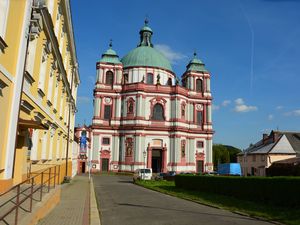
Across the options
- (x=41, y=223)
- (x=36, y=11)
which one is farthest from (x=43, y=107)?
(x=41, y=223)

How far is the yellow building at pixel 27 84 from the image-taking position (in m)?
9.72

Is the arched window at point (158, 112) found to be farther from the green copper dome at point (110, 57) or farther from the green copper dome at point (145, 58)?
the green copper dome at point (110, 57)

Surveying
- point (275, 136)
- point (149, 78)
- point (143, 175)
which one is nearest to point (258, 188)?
point (143, 175)

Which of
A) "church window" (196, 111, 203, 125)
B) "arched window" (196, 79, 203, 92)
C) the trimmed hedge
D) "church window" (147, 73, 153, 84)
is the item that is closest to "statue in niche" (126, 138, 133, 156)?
"church window" (147, 73, 153, 84)

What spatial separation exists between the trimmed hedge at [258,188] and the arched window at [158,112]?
31.6 m

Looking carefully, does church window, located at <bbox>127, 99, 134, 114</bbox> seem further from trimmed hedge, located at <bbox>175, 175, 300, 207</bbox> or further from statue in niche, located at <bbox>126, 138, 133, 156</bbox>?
trimmed hedge, located at <bbox>175, 175, 300, 207</bbox>

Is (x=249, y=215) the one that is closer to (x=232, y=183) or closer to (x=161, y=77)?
(x=232, y=183)

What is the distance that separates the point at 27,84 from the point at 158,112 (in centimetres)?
4382

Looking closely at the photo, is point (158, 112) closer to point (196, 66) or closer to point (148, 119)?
point (148, 119)

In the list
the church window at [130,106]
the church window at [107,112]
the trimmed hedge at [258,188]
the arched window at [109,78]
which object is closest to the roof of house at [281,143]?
the church window at [130,106]

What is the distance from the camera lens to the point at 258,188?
16672mm

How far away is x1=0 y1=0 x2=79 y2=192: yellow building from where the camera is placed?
9.72 metres

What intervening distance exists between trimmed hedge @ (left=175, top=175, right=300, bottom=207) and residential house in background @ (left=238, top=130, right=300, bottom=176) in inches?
1223

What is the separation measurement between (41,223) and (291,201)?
1014 centimetres
